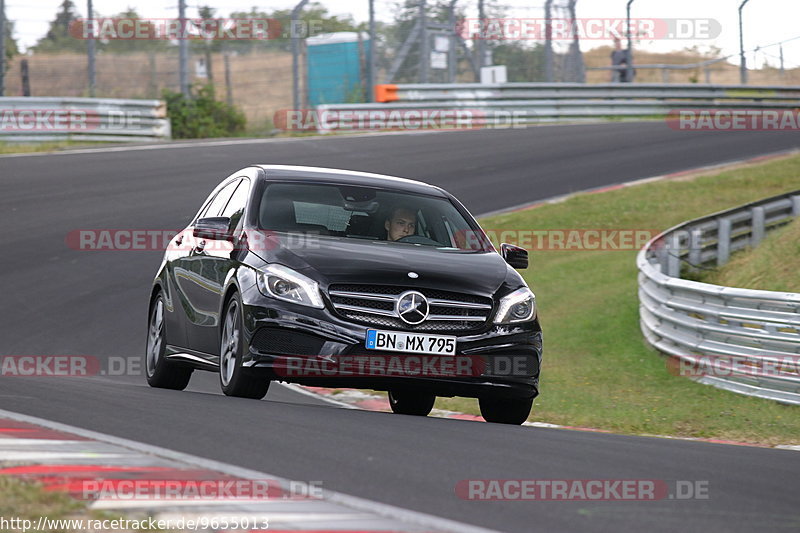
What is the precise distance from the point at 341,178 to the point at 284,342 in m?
1.86

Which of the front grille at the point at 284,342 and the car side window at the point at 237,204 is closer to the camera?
the front grille at the point at 284,342

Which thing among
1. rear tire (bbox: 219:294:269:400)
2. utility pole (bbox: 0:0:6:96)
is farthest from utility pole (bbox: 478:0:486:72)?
rear tire (bbox: 219:294:269:400)

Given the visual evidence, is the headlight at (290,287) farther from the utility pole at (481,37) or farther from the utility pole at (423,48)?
the utility pole at (481,37)

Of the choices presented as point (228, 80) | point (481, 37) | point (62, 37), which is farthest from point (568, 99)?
point (62, 37)

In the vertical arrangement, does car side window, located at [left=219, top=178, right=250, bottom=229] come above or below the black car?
above

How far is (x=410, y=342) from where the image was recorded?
7738 millimetres

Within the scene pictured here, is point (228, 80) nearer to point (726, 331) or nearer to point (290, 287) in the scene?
point (726, 331)

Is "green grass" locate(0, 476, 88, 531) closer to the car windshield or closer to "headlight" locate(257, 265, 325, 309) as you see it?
"headlight" locate(257, 265, 325, 309)

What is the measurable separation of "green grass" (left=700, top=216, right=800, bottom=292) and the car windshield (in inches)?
210

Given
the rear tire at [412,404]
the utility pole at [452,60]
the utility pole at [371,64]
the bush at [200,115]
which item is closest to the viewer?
the rear tire at [412,404]

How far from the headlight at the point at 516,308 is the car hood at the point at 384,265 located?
11 cm

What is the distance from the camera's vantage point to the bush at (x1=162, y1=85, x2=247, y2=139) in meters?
28.1

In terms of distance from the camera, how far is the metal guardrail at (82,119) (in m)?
24.6

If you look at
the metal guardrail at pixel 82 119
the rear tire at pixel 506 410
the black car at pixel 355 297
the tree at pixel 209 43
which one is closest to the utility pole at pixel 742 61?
the tree at pixel 209 43
